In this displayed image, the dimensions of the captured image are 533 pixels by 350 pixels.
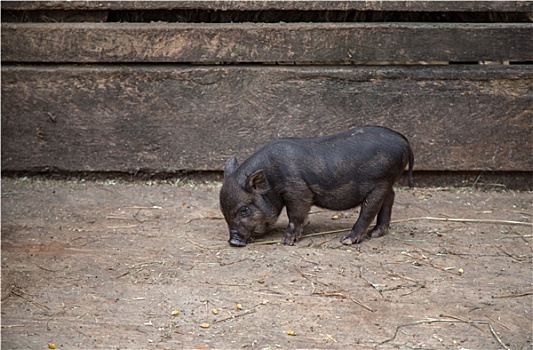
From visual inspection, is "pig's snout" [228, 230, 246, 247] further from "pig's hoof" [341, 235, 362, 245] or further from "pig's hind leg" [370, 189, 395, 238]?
"pig's hind leg" [370, 189, 395, 238]

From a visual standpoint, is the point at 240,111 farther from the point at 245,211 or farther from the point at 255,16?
the point at 245,211

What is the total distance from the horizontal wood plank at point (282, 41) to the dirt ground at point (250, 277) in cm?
109

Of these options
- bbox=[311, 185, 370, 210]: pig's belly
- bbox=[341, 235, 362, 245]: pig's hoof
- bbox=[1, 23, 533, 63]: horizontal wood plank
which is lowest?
bbox=[341, 235, 362, 245]: pig's hoof

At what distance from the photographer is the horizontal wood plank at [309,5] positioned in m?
7.07

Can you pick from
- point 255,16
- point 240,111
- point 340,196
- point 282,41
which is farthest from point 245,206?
point 255,16

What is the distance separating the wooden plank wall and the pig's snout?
54.0 inches

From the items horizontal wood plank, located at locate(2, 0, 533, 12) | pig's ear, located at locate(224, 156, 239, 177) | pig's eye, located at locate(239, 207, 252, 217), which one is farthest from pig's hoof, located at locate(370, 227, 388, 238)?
horizontal wood plank, located at locate(2, 0, 533, 12)

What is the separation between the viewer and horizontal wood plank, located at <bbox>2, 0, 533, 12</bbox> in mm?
7066

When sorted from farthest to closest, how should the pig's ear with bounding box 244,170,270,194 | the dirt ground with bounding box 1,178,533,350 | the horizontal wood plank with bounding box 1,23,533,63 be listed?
the horizontal wood plank with bounding box 1,23,533,63, the pig's ear with bounding box 244,170,270,194, the dirt ground with bounding box 1,178,533,350

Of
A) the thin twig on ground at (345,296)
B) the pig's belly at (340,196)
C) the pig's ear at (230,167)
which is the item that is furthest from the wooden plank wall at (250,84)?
the thin twig on ground at (345,296)

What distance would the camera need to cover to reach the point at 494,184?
7.45 meters

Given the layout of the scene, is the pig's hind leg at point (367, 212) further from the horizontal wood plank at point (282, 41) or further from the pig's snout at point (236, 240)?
the horizontal wood plank at point (282, 41)

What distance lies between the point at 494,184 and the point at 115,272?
3.33 metres

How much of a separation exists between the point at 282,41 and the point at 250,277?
226 centimetres
